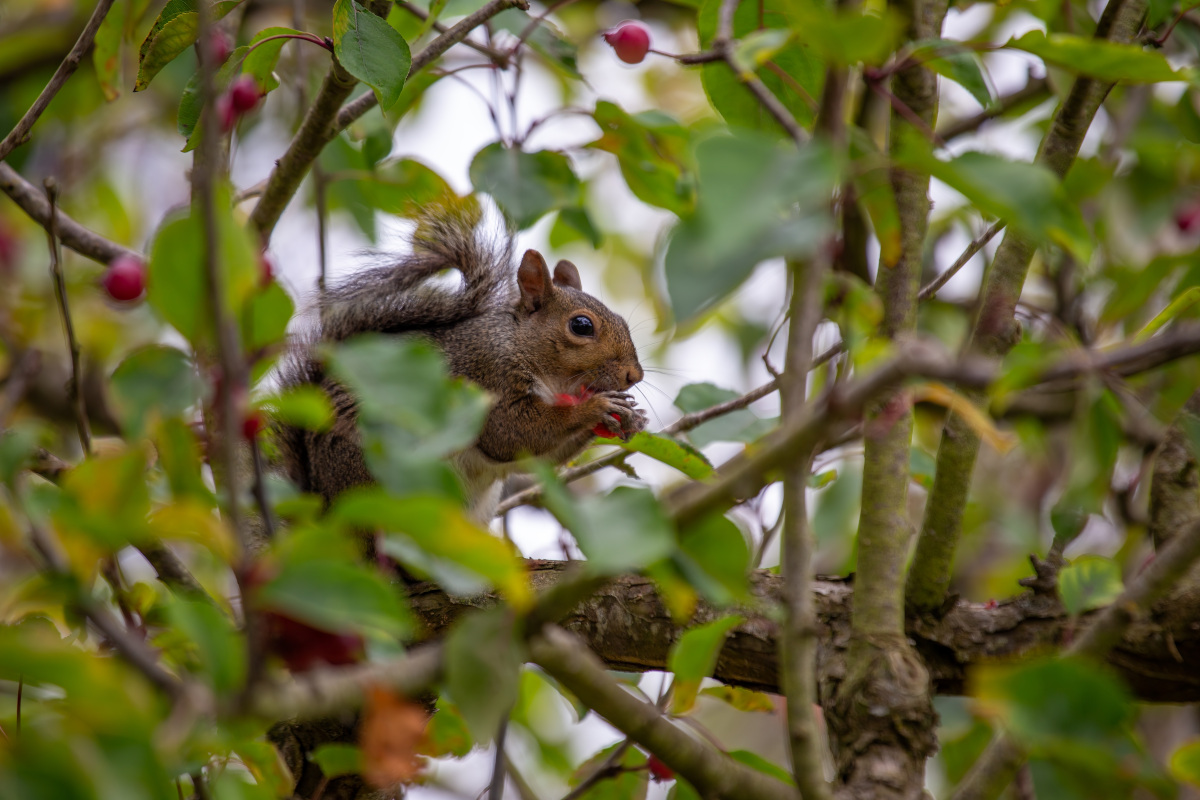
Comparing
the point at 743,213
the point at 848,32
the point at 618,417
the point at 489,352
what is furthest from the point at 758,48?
the point at 489,352

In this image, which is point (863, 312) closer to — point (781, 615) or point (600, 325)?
point (781, 615)

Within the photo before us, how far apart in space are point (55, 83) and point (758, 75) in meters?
1.25

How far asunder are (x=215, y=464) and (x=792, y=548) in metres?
1.08

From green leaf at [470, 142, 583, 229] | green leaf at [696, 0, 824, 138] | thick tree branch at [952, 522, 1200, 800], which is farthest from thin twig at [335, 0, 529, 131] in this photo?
thick tree branch at [952, 522, 1200, 800]

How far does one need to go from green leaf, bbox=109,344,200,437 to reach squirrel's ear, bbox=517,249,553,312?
214 centimetres

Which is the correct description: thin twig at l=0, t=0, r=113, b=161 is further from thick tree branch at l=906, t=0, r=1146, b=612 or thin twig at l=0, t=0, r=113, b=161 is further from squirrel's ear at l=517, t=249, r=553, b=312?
thick tree branch at l=906, t=0, r=1146, b=612

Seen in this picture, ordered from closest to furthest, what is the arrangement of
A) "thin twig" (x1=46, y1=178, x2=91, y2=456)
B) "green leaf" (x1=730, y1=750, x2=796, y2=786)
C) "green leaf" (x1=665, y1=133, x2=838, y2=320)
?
1. "green leaf" (x1=665, y1=133, x2=838, y2=320)
2. "thin twig" (x1=46, y1=178, x2=91, y2=456)
3. "green leaf" (x1=730, y1=750, x2=796, y2=786)

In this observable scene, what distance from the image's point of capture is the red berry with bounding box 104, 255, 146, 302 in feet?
6.66

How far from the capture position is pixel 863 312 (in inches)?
44.7

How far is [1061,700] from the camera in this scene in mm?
945

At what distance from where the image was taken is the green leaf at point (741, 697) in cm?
208

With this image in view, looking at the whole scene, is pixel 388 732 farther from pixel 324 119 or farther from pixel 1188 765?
pixel 324 119

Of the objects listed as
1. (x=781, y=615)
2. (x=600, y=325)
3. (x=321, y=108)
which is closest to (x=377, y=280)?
(x=600, y=325)

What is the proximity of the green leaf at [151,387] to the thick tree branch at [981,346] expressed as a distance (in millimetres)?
1198
